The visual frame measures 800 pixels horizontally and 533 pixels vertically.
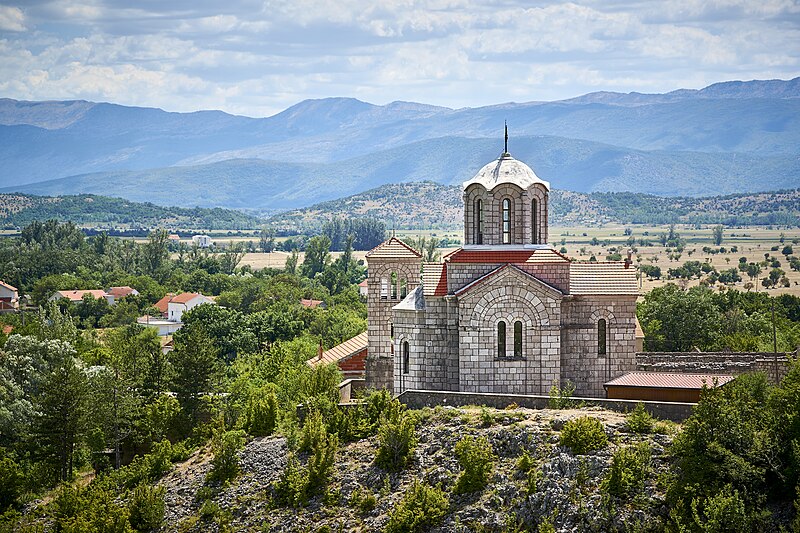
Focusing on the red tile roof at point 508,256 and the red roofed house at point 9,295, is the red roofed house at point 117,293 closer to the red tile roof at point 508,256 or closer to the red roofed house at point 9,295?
the red roofed house at point 9,295

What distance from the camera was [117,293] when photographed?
387 ft

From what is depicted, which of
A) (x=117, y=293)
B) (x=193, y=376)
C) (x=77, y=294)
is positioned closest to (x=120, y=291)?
(x=117, y=293)

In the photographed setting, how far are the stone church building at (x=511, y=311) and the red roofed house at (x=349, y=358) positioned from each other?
730 cm

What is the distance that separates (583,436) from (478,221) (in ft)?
38.3

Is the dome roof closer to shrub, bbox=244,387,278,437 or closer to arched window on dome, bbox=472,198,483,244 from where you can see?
arched window on dome, bbox=472,198,483,244

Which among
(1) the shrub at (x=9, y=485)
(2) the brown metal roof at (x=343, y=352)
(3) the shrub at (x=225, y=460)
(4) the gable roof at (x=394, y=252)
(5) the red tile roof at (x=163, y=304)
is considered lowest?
(1) the shrub at (x=9, y=485)

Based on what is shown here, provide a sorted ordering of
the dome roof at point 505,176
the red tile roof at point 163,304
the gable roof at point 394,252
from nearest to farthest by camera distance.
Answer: the dome roof at point 505,176
the gable roof at point 394,252
the red tile roof at point 163,304

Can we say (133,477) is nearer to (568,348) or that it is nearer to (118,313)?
(568,348)

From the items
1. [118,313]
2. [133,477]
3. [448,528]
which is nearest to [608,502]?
[448,528]

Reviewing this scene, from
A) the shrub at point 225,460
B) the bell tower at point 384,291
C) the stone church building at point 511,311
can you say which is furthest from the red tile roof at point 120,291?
the shrub at point 225,460

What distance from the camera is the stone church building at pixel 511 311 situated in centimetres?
4397

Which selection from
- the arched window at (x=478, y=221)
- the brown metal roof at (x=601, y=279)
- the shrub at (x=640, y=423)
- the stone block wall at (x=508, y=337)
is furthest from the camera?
the arched window at (x=478, y=221)

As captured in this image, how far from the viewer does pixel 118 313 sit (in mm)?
104938

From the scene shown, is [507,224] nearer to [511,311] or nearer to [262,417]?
[511,311]
